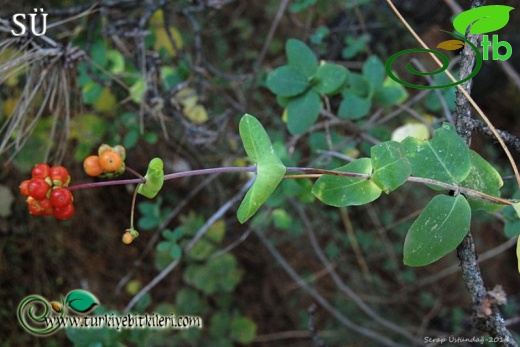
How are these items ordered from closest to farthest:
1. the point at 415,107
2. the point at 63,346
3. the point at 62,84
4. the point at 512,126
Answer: the point at 62,84
the point at 63,346
the point at 415,107
the point at 512,126

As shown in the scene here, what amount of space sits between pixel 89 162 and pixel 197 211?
1112mm

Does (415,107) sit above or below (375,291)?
above

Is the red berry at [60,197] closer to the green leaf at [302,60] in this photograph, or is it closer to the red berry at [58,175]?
the red berry at [58,175]

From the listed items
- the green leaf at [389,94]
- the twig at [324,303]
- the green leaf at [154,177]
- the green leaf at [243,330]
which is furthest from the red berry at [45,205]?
the green leaf at [243,330]

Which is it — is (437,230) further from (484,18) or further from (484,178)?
(484,18)

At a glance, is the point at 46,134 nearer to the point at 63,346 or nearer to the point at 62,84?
the point at 62,84

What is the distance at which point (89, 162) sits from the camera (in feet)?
2.32

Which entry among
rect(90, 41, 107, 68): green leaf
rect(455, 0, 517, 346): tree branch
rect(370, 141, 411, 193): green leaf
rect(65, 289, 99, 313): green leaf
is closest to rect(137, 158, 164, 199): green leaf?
rect(370, 141, 411, 193): green leaf

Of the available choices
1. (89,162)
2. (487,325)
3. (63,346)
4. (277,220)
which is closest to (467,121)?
(487,325)

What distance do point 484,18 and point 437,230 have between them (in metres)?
0.34

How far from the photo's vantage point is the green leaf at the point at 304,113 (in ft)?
3.43

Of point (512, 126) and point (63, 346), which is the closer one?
point (63, 346)

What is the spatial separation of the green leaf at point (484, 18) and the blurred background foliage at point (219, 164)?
0.20 m

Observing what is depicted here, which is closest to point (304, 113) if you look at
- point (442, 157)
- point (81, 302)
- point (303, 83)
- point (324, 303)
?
point (303, 83)
